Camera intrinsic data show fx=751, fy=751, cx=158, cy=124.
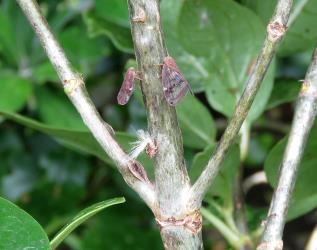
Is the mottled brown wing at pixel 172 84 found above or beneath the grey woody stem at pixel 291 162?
above

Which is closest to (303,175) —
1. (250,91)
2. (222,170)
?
(222,170)

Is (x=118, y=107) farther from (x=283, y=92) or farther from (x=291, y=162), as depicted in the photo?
(x=291, y=162)

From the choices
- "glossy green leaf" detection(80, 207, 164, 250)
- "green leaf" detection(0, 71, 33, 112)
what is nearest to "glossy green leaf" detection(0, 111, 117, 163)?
"green leaf" detection(0, 71, 33, 112)

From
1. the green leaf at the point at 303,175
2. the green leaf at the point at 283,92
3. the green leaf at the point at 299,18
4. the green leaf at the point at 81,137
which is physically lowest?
the green leaf at the point at 303,175

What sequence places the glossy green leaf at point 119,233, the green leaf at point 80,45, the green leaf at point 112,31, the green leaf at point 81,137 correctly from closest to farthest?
the green leaf at point 81,137
the green leaf at point 112,31
the green leaf at point 80,45
the glossy green leaf at point 119,233

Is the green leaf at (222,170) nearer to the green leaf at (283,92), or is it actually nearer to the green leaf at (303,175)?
the green leaf at (303,175)

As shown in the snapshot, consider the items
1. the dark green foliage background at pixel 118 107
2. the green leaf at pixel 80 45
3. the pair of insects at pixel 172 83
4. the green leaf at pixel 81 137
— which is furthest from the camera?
the green leaf at pixel 80 45

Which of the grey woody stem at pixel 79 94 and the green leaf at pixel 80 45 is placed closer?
the grey woody stem at pixel 79 94

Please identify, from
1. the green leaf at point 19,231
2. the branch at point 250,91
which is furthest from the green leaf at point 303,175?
the green leaf at point 19,231
